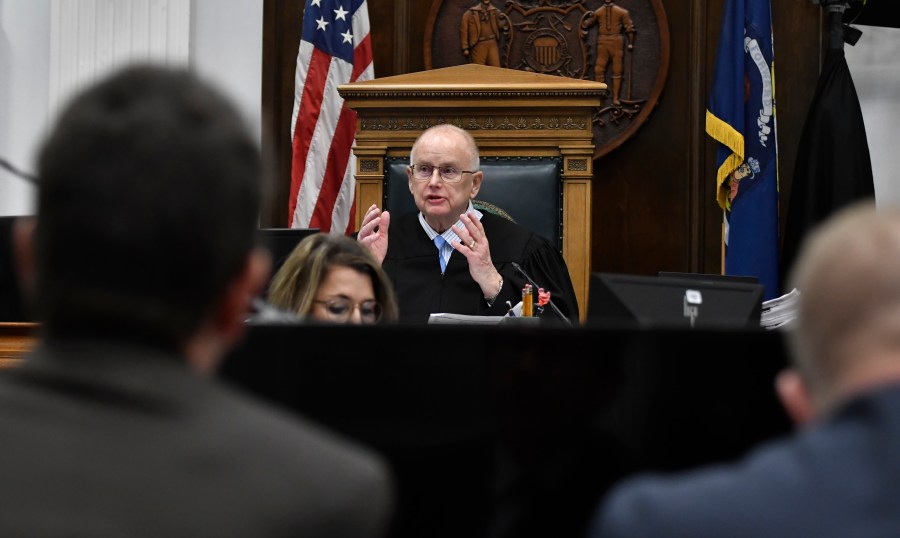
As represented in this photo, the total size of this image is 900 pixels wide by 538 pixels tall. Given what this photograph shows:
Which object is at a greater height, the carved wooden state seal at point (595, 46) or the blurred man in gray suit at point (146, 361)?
the carved wooden state seal at point (595, 46)

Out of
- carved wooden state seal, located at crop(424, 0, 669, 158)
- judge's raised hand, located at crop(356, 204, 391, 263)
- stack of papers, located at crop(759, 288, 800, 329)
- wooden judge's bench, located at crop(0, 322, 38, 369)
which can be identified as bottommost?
wooden judge's bench, located at crop(0, 322, 38, 369)

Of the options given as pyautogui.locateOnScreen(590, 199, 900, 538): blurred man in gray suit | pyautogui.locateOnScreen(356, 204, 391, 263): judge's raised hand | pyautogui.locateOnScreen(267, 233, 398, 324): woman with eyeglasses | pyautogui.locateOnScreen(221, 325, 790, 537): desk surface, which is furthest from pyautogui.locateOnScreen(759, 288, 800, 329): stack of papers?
pyautogui.locateOnScreen(590, 199, 900, 538): blurred man in gray suit

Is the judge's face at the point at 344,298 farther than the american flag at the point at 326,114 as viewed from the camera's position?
No

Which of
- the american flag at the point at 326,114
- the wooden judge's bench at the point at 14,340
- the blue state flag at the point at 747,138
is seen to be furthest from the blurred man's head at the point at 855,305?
the american flag at the point at 326,114

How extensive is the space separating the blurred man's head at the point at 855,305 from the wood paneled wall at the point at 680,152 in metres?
5.29

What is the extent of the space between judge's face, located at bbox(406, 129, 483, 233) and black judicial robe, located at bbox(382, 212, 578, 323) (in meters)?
0.12

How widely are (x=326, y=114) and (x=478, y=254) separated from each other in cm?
201

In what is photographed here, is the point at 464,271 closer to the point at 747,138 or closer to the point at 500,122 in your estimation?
the point at 500,122

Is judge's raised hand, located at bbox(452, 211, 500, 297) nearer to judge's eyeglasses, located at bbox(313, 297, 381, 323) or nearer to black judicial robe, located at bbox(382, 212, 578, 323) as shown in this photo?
black judicial robe, located at bbox(382, 212, 578, 323)

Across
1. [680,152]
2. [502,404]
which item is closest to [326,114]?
[680,152]

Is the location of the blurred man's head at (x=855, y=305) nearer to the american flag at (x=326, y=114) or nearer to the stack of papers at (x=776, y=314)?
the stack of papers at (x=776, y=314)

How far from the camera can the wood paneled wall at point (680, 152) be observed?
6191 millimetres

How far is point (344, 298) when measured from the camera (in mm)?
3068

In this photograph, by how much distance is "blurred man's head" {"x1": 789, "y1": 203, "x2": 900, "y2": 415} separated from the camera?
1008mm
